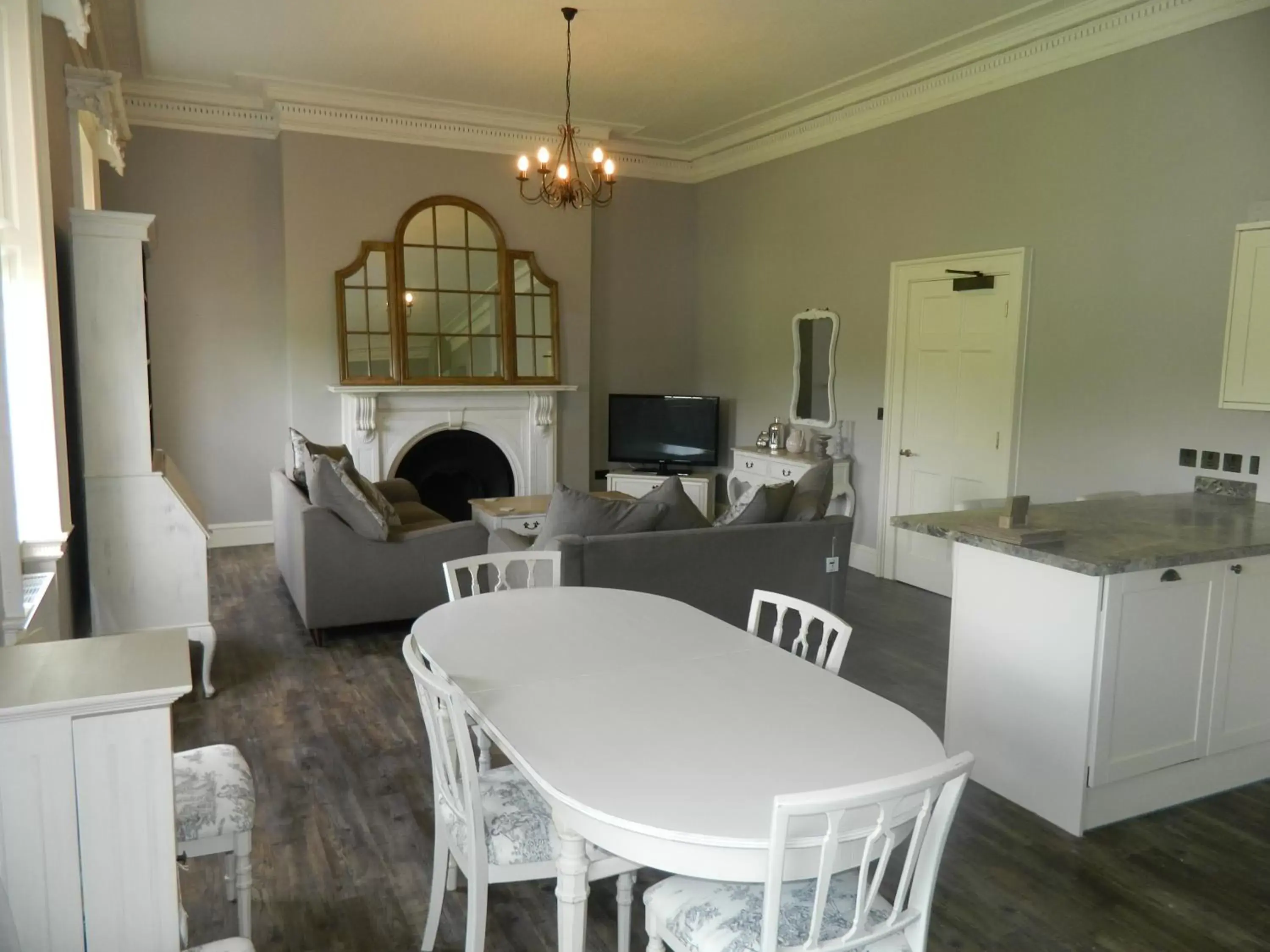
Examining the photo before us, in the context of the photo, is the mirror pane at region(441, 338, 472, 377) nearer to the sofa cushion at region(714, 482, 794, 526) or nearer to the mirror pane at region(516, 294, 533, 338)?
the mirror pane at region(516, 294, 533, 338)

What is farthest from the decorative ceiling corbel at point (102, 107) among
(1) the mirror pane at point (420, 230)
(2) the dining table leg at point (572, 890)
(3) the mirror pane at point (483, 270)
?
(2) the dining table leg at point (572, 890)

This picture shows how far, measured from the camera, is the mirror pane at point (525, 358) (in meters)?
7.04

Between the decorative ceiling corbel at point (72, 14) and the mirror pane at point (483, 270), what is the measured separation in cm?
349

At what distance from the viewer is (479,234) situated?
6.83 metres

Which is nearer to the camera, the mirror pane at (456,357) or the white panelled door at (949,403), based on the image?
the white panelled door at (949,403)

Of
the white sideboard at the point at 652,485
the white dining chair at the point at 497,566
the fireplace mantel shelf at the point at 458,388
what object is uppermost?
the fireplace mantel shelf at the point at 458,388

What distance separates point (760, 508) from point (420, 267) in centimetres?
371

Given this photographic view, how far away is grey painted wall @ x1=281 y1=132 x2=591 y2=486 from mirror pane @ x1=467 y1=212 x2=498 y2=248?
0.11 metres

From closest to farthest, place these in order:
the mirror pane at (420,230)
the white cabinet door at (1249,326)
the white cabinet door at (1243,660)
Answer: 1. the white cabinet door at (1243,660)
2. the white cabinet door at (1249,326)
3. the mirror pane at (420,230)

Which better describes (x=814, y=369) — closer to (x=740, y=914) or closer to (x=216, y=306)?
(x=216, y=306)

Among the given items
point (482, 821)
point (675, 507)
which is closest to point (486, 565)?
point (675, 507)

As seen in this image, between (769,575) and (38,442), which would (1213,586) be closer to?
(769,575)

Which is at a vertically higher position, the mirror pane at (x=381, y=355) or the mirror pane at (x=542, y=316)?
the mirror pane at (x=542, y=316)

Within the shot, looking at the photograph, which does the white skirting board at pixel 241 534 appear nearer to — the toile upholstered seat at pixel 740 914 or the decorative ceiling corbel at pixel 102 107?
the decorative ceiling corbel at pixel 102 107
